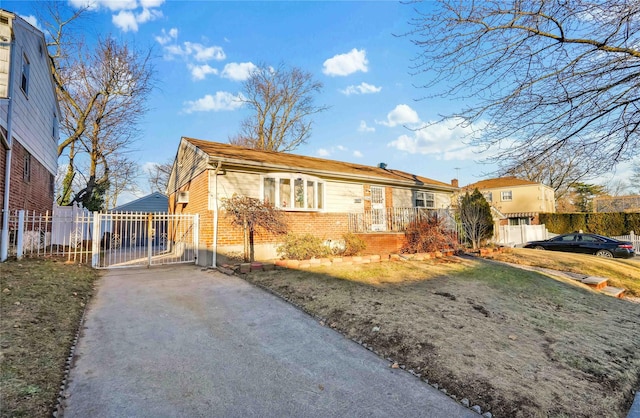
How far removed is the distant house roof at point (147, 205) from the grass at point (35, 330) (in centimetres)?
1846

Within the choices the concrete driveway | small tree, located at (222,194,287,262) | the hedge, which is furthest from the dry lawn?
the hedge

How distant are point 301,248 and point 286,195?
7.84 feet

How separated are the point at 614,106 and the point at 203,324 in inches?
270

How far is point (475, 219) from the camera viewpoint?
13.7m

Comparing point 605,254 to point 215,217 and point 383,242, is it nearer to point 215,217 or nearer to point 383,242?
point 383,242

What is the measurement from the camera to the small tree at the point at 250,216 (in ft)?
32.1

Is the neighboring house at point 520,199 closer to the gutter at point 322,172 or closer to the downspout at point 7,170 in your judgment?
the gutter at point 322,172

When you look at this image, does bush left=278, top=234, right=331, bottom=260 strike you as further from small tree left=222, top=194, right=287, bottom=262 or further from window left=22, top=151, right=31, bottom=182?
window left=22, top=151, right=31, bottom=182

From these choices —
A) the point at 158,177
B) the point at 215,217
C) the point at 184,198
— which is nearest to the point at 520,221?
the point at 184,198

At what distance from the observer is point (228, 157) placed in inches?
388

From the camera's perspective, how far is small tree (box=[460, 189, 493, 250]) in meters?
13.8

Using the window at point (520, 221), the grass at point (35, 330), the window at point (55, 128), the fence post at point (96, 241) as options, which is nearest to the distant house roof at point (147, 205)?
the window at point (55, 128)

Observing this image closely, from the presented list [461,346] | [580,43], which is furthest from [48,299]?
[580,43]

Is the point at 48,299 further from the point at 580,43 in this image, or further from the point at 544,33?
the point at 580,43
